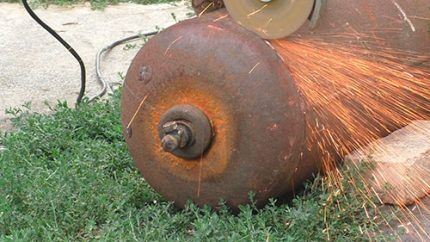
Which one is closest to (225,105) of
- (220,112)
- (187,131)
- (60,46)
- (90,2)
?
(220,112)

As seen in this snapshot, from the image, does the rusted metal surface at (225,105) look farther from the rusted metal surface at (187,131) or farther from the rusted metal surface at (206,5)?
the rusted metal surface at (206,5)

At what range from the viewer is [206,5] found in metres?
3.41

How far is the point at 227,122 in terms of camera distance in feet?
10.2

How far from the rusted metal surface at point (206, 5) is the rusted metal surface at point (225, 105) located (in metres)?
0.14

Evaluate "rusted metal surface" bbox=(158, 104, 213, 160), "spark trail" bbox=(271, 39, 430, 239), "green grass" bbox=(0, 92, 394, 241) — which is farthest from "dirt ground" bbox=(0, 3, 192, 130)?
"spark trail" bbox=(271, 39, 430, 239)

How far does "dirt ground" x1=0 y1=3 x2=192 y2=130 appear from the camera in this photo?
5.43m

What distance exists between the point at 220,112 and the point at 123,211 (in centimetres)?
58

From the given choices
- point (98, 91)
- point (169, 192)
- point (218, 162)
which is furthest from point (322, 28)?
point (98, 91)

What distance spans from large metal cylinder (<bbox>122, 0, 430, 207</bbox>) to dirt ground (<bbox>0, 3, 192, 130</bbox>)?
1740 mm

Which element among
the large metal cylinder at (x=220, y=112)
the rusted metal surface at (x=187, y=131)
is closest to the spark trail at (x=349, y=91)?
the large metal cylinder at (x=220, y=112)

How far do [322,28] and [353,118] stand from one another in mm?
359

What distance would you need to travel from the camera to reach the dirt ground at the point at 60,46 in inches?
214

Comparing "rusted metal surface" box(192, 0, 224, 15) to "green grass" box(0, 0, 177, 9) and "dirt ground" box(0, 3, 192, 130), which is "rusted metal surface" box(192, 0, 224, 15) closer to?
"dirt ground" box(0, 3, 192, 130)

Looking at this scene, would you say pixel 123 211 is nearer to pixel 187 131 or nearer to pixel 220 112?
pixel 187 131
